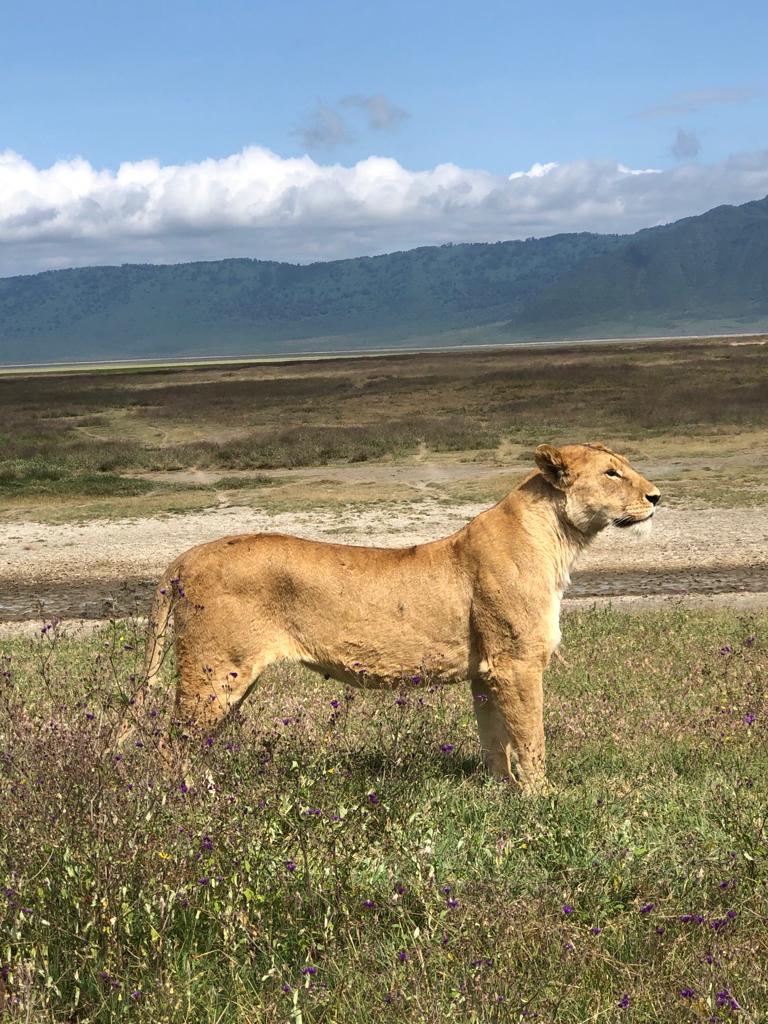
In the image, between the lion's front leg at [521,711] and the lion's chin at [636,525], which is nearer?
the lion's front leg at [521,711]

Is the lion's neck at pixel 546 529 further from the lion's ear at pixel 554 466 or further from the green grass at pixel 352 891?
Result: the green grass at pixel 352 891

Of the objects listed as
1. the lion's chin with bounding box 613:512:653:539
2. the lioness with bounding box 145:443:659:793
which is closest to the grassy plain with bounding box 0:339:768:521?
the lion's chin with bounding box 613:512:653:539

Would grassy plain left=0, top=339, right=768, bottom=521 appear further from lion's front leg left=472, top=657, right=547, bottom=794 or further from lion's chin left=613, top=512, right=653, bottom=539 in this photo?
lion's front leg left=472, top=657, right=547, bottom=794

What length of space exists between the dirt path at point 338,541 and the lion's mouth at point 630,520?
29.1 feet

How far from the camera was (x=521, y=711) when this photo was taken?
19.3 feet

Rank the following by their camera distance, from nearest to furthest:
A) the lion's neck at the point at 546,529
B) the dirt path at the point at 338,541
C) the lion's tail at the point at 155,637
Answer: the lion's tail at the point at 155,637, the lion's neck at the point at 546,529, the dirt path at the point at 338,541

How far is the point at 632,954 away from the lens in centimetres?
391

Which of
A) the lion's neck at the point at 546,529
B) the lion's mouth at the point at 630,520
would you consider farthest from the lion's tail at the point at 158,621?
the lion's mouth at the point at 630,520

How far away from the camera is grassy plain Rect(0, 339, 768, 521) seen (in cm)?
2592

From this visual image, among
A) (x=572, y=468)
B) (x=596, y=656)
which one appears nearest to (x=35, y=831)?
(x=572, y=468)

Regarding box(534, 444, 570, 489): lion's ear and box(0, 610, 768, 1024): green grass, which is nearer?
box(0, 610, 768, 1024): green grass

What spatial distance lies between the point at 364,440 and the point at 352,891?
30.9m

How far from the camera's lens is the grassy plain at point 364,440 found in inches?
1021

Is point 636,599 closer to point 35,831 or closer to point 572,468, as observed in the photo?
point 572,468
